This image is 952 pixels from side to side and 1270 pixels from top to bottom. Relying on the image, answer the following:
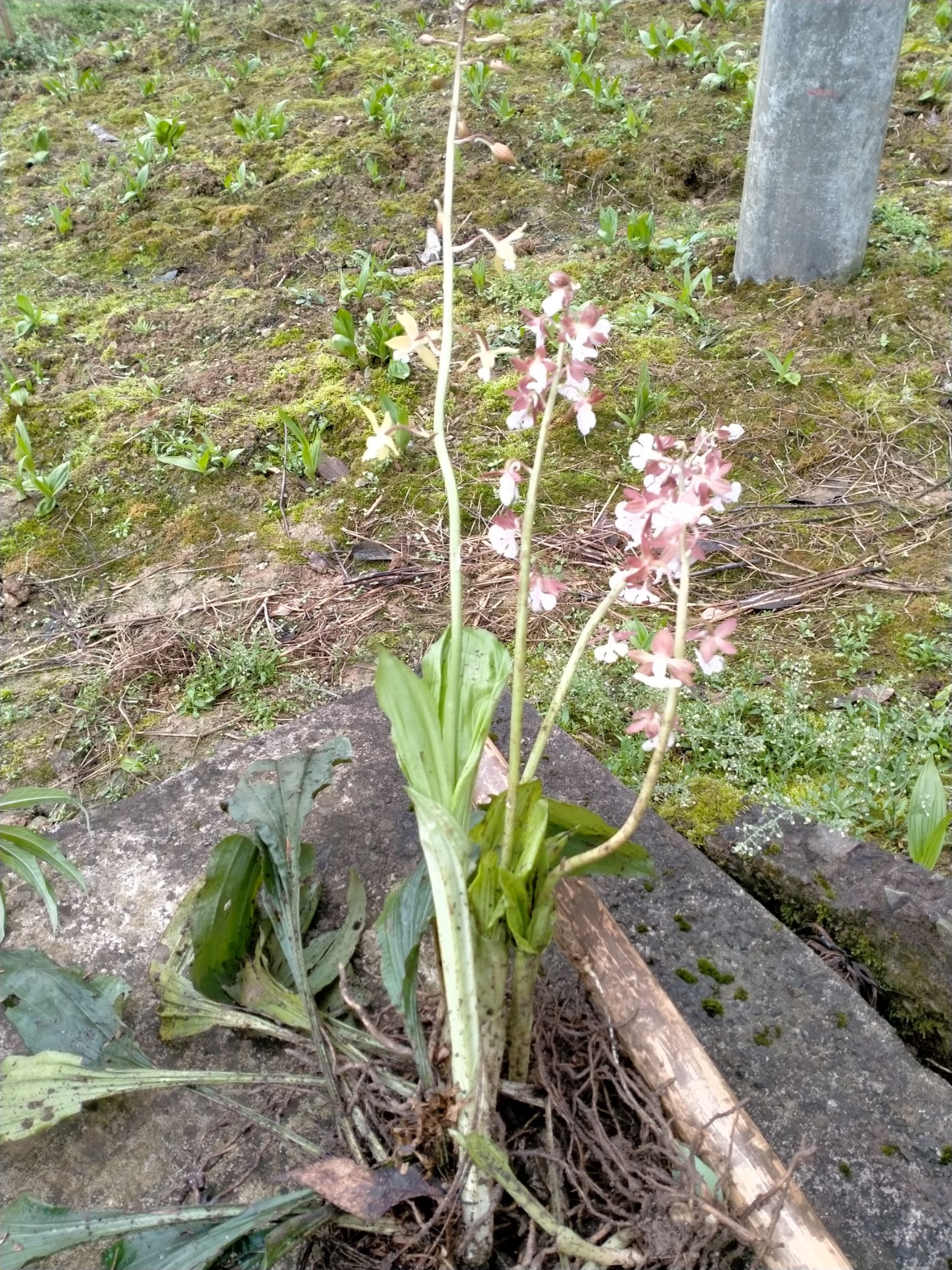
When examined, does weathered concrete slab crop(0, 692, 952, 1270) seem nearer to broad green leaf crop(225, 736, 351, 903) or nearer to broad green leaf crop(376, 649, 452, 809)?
broad green leaf crop(225, 736, 351, 903)

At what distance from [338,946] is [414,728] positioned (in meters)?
0.55

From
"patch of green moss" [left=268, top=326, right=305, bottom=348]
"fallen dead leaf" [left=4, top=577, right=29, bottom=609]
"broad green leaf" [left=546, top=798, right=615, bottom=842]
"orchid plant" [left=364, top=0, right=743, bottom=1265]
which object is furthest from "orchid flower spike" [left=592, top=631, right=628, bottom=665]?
"patch of green moss" [left=268, top=326, right=305, bottom=348]

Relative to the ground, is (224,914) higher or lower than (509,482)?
lower

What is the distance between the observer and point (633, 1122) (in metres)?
1.31

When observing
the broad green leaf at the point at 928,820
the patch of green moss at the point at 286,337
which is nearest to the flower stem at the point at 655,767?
the broad green leaf at the point at 928,820

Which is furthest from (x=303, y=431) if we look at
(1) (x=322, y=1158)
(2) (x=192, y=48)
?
(2) (x=192, y=48)

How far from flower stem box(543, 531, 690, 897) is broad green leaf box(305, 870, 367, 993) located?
1.62 ft

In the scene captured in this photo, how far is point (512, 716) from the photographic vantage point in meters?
1.22

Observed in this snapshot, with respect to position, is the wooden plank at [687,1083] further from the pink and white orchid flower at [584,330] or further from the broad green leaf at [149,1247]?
the pink and white orchid flower at [584,330]

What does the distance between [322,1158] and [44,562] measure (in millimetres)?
2837

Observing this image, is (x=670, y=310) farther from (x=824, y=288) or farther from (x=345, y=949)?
(x=345, y=949)

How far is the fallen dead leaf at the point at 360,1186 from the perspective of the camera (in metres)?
1.10

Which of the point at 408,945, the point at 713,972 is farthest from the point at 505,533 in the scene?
the point at 713,972

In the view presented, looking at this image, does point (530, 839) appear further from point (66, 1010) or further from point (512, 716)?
point (66, 1010)
